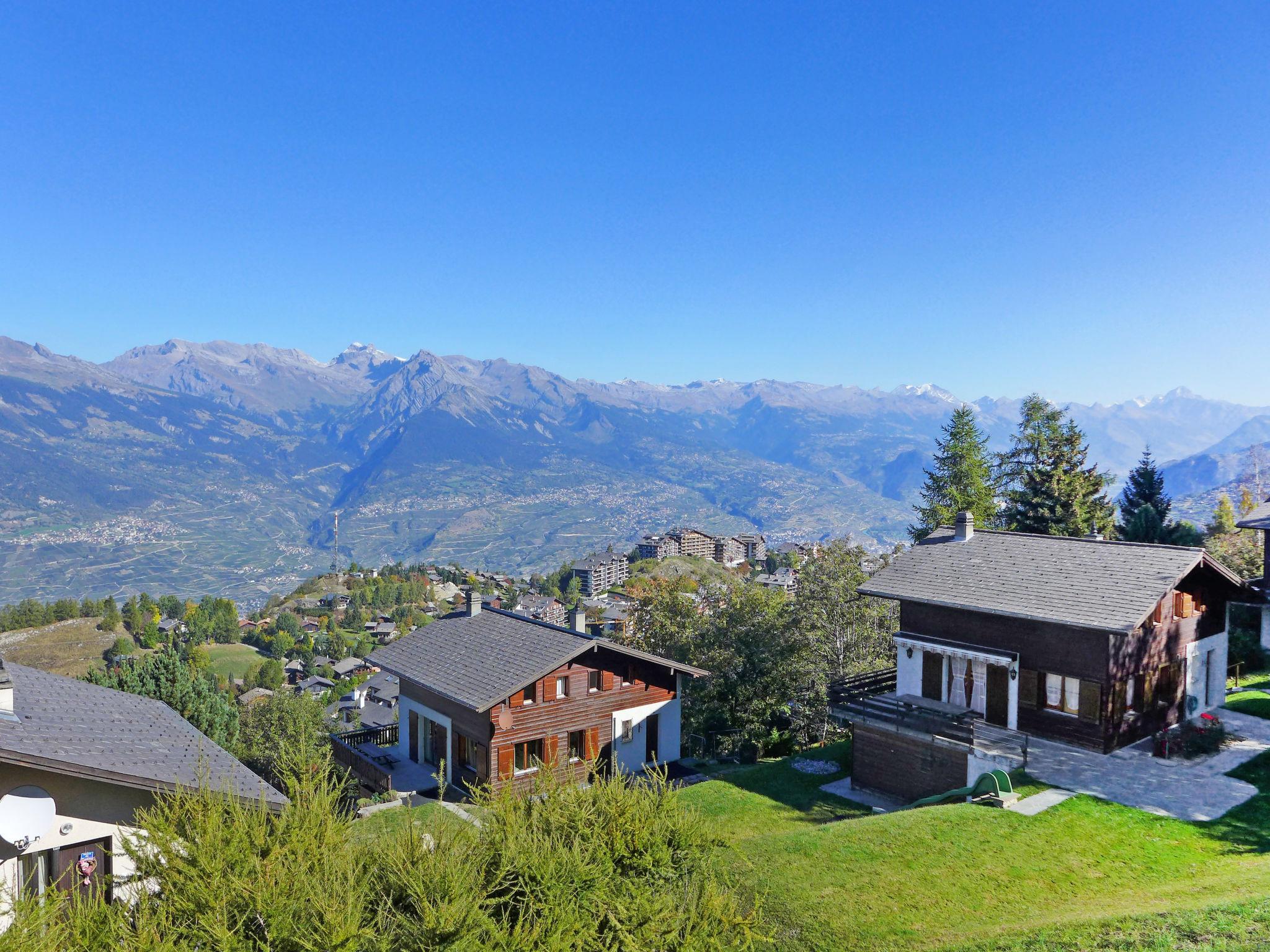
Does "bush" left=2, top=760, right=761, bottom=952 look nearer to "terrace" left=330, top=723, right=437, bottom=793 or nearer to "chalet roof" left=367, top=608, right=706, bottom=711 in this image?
"chalet roof" left=367, top=608, right=706, bottom=711

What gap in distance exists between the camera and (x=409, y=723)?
29.4m

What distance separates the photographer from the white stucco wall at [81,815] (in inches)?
429

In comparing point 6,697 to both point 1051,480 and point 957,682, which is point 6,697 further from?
point 1051,480

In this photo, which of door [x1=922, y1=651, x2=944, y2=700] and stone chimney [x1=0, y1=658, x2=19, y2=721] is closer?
stone chimney [x1=0, y1=658, x2=19, y2=721]

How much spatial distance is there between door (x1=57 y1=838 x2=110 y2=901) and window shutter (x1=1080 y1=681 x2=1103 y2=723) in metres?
21.5

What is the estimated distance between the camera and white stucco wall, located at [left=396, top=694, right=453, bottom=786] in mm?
26922

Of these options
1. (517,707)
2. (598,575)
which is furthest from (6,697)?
(598,575)

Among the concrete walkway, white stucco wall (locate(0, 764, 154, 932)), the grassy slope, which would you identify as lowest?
the grassy slope

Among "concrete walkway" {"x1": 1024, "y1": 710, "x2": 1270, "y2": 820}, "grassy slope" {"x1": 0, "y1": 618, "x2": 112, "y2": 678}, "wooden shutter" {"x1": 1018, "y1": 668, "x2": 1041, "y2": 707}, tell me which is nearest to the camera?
"concrete walkway" {"x1": 1024, "y1": 710, "x2": 1270, "y2": 820}

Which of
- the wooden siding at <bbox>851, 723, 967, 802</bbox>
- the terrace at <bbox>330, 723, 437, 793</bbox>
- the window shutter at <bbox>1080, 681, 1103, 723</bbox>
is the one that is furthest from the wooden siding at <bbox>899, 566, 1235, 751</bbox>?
the terrace at <bbox>330, 723, 437, 793</bbox>

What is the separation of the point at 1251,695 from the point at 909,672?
12.5 metres

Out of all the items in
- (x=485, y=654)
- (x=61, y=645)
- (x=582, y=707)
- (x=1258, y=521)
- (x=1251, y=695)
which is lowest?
(x=61, y=645)

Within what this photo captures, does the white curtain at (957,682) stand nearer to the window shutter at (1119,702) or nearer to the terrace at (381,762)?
the window shutter at (1119,702)

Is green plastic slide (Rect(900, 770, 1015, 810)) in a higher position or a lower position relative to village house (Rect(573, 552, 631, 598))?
higher
